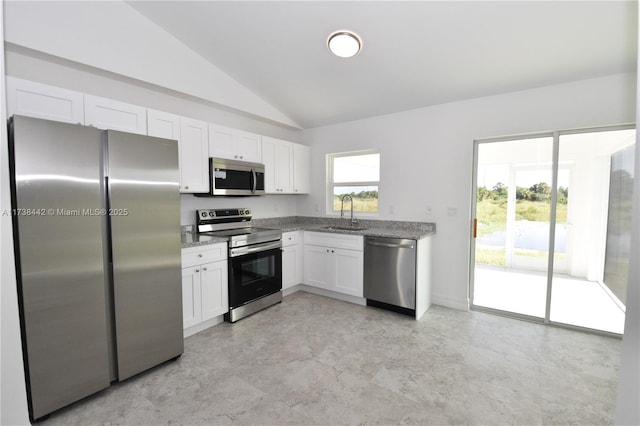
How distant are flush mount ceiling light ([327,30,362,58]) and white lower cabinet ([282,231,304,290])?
2252 millimetres

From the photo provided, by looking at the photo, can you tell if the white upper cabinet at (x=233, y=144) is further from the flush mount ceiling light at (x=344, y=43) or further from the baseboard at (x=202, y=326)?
the baseboard at (x=202, y=326)

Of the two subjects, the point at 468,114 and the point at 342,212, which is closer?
the point at 468,114

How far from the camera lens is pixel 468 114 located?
3455 mm

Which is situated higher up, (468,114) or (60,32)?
(60,32)

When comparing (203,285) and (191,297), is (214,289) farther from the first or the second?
(191,297)

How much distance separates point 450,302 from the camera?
144 inches

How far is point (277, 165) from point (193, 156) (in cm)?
133

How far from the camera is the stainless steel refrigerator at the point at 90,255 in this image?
1.74m

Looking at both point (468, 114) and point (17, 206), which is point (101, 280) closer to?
point (17, 206)

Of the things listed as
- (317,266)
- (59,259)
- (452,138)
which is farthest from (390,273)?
(59,259)

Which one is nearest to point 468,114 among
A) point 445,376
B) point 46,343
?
point 445,376

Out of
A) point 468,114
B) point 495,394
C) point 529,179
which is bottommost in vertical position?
point 495,394

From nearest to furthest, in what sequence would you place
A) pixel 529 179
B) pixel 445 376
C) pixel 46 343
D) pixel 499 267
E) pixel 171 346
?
1. pixel 46 343
2. pixel 445 376
3. pixel 171 346
4. pixel 529 179
5. pixel 499 267

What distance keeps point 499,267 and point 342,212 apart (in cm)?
218
